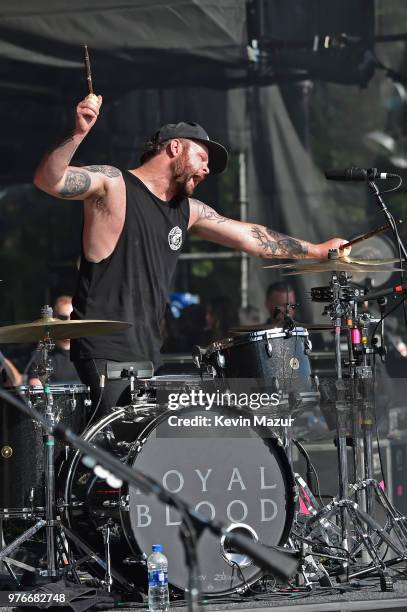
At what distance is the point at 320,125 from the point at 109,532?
5033 millimetres

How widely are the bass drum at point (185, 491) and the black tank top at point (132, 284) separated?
1.40 feet

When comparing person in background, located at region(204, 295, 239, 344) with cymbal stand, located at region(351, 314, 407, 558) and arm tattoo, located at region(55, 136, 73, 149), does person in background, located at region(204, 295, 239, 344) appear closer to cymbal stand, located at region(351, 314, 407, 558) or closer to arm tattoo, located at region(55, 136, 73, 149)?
cymbal stand, located at region(351, 314, 407, 558)

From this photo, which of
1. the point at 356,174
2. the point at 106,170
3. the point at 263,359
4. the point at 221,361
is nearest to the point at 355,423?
the point at 263,359

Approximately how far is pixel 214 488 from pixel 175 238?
1429 millimetres

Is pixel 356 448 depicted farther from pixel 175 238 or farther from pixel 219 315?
pixel 219 315

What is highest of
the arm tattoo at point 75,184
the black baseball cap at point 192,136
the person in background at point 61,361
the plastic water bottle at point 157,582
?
the black baseball cap at point 192,136

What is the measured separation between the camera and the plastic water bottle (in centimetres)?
513

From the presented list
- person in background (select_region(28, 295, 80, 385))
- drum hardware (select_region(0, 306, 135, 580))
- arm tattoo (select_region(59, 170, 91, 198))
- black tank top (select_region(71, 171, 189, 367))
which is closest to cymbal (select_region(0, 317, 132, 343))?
drum hardware (select_region(0, 306, 135, 580))

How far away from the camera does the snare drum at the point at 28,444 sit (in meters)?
5.92

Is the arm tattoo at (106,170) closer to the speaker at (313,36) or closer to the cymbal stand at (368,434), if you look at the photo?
the cymbal stand at (368,434)

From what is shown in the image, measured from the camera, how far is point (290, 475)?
5.60m

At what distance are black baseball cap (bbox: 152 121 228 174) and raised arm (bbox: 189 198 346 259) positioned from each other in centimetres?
30

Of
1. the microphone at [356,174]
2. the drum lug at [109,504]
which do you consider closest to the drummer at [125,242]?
the drum lug at [109,504]

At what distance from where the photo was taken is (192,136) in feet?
20.5
